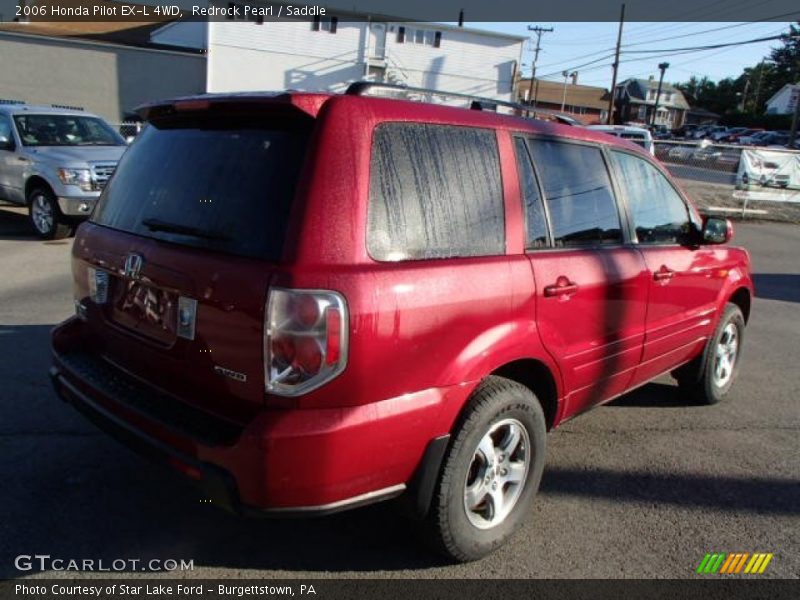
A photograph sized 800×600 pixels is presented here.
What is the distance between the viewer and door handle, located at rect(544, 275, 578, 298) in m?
3.02

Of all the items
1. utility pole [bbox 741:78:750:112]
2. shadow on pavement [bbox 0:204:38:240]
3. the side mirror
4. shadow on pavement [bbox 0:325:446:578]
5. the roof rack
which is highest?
utility pole [bbox 741:78:750:112]

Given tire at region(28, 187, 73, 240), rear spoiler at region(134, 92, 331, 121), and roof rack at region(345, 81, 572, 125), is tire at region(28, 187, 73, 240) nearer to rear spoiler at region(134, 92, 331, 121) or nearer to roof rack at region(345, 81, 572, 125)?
rear spoiler at region(134, 92, 331, 121)

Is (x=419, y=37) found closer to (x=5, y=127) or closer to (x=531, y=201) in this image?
(x=5, y=127)

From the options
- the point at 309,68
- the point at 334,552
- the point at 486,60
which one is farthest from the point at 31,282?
the point at 486,60

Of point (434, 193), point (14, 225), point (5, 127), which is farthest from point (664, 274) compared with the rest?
point (14, 225)

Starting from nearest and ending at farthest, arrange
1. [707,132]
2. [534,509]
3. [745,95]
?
[534,509]
[707,132]
[745,95]

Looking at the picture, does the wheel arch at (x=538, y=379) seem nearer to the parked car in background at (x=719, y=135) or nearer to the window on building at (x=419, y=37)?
the window on building at (x=419, y=37)

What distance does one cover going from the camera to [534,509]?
3338 millimetres

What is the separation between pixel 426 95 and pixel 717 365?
3062 millimetres

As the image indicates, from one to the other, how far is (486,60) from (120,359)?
44.1m

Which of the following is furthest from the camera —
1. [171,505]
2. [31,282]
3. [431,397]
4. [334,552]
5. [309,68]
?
[309,68]

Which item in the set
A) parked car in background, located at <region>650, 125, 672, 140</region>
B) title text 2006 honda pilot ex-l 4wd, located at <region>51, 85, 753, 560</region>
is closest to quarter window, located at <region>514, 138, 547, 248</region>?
title text 2006 honda pilot ex-l 4wd, located at <region>51, 85, 753, 560</region>

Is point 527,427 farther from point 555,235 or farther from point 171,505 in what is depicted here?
point 171,505

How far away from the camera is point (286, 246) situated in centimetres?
231
